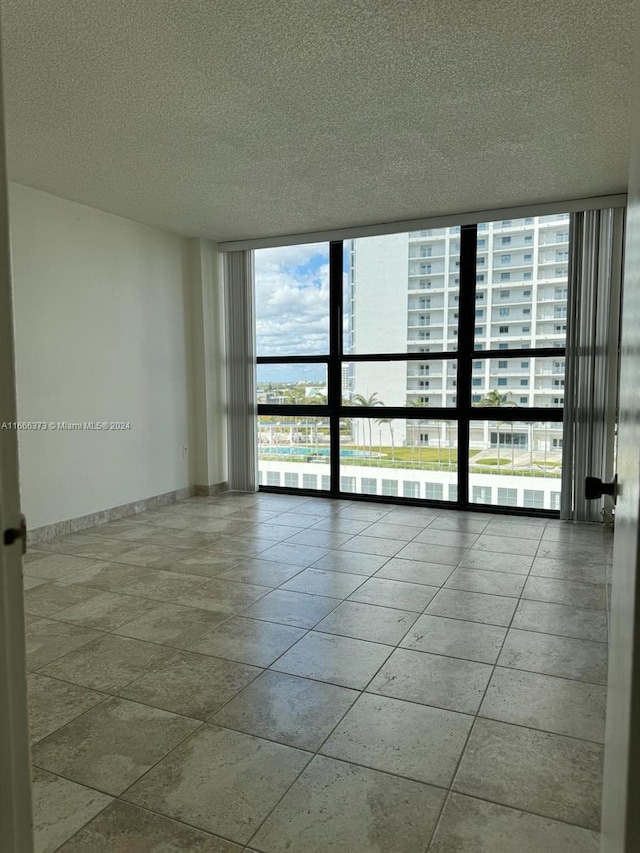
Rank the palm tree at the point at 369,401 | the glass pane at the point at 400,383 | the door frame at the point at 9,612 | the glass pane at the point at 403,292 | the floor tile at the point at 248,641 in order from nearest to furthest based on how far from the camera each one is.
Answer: the door frame at the point at 9,612
the floor tile at the point at 248,641
the glass pane at the point at 403,292
the glass pane at the point at 400,383
the palm tree at the point at 369,401

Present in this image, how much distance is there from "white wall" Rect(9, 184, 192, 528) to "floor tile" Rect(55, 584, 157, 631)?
4.86 feet

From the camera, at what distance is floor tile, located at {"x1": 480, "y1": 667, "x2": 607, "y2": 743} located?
2127 mm

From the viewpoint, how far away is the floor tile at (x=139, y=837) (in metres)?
1.58

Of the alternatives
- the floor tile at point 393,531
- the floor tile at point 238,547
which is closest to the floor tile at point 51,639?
the floor tile at point 238,547

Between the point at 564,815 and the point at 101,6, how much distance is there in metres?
3.25

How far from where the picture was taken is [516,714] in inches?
86.7

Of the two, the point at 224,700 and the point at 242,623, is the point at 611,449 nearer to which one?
the point at 242,623

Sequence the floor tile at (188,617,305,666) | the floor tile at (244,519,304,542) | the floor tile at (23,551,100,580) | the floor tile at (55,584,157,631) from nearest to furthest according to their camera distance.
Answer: the floor tile at (188,617,305,666) < the floor tile at (55,584,157,631) < the floor tile at (23,551,100,580) < the floor tile at (244,519,304,542)

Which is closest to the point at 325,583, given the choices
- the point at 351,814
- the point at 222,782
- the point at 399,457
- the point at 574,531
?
the point at 222,782

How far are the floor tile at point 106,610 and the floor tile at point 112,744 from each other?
0.82 metres

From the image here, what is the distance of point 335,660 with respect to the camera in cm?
264

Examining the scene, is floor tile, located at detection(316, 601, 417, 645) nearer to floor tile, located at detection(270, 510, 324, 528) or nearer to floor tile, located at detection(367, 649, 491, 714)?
floor tile, located at detection(367, 649, 491, 714)

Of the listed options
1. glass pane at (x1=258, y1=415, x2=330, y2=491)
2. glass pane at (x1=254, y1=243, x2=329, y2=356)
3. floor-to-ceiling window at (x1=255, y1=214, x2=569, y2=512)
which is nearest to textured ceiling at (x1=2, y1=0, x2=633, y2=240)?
floor-to-ceiling window at (x1=255, y1=214, x2=569, y2=512)

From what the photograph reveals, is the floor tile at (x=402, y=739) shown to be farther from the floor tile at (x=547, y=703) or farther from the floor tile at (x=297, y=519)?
the floor tile at (x=297, y=519)
